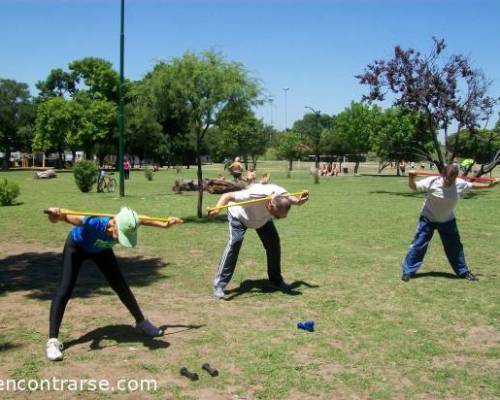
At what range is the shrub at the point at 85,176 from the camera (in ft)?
78.6

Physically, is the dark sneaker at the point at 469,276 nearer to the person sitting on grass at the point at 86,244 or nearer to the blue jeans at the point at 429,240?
the blue jeans at the point at 429,240

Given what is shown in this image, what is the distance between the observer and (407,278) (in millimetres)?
7820

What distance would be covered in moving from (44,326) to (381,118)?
49549mm

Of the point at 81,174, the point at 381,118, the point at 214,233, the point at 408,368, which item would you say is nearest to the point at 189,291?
the point at 408,368

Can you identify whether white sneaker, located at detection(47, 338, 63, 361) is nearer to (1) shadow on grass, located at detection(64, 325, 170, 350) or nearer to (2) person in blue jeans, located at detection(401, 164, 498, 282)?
(1) shadow on grass, located at detection(64, 325, 170, 350)

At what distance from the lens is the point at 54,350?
189 inches

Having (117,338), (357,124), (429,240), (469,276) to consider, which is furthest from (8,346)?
(357,124)

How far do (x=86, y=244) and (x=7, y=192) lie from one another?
14.7 metres

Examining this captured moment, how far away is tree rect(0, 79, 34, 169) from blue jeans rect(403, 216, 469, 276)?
187 feet

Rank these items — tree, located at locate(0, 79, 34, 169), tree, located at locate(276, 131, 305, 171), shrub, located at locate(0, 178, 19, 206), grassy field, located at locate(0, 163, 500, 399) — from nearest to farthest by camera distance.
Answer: grassy field, located at locate(0, 163, 500, 399) < shrub, located at locate(0, 178, 19, 206) < tree, located at locate(0, 79, 34, 169) < tree, located at locate(276, 131, 305, 171)

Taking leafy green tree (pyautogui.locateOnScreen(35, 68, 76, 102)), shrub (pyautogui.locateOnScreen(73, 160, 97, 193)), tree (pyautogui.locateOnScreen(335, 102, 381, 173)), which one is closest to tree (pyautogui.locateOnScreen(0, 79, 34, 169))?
leafy green tree (pyautogui.locateOnScreen(35, 68, 76, 102))

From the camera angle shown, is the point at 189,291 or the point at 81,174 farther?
the point at 81,174

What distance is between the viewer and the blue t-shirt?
4.88 m

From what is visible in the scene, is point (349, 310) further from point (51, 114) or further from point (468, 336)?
point (51, 114)
